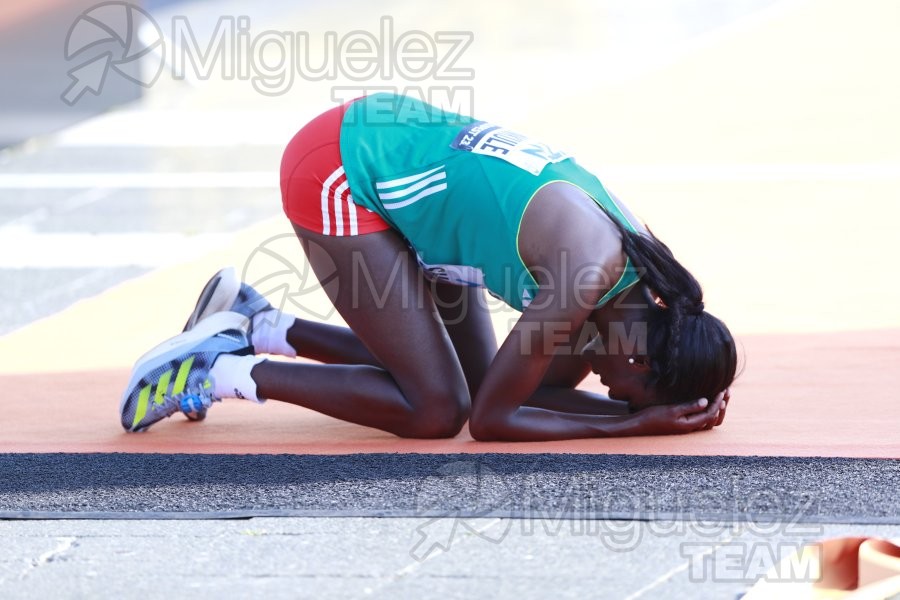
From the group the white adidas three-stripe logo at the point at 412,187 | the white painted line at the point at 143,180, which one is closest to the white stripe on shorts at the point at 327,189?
the white adidas three-stripe logo at the point at 412,187

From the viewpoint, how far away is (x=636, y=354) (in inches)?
119

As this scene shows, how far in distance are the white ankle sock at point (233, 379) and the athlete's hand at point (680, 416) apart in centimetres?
100

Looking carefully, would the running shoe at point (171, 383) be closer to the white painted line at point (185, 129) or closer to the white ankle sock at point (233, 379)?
the white ankle sock at point (233, 379)

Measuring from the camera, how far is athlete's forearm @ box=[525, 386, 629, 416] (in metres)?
3.31

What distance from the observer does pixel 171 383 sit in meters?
3.32

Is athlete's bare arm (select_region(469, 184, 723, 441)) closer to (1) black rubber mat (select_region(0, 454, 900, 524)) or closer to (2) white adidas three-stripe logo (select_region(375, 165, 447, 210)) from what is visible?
(1) black rubber mat (select_region(0, 454, 900, 524))

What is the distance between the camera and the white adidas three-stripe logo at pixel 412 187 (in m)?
3.11

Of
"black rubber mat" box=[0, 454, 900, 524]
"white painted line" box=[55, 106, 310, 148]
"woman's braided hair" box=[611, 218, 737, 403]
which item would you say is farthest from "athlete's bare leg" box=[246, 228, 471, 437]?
"white painted line" box=[55, 106, 310, 148]

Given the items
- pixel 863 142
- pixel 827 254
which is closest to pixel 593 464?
pixel 827 254

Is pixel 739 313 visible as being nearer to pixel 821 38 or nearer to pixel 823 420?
pixel 823 420

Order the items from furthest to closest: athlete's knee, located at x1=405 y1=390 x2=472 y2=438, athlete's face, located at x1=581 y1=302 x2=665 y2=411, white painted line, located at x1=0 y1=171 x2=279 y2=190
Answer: white painted line, located at x1=0 y1=171 x2=279 y2=190 → athlete's knee, located at x1=405 y1=390 x2=472 y2=438 → athlete's face, located at x1=581 y1=302 x2=665 y2=411

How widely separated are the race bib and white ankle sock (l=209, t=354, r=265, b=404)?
806mm

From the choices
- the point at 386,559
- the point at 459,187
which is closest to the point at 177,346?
the point at 459,187

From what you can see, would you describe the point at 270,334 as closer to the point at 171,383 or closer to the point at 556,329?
the point at 171,383
